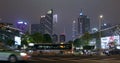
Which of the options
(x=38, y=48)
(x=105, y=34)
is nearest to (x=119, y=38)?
(x=105, y=34)

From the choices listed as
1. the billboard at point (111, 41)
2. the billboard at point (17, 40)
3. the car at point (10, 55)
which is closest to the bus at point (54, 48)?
the car at point (10, 55)

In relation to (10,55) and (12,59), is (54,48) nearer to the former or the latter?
(12,59)

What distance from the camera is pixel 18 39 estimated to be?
18475cm

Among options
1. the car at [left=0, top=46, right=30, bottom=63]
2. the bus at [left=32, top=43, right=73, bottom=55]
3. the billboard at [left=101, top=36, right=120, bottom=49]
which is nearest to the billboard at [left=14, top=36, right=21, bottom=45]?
the billboard at [left=101, top=36, right=120, bottom=49]

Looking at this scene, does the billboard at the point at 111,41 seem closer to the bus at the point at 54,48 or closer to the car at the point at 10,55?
the bus at the point at 54,48

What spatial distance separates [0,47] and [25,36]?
13941 centimetres

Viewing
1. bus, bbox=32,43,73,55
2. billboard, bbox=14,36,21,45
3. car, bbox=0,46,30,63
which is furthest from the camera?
billboard, bbox=14,36,21,45

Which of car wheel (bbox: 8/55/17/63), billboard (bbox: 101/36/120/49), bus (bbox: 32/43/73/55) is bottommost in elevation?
car wheel (bbox: 8/55/17/63)

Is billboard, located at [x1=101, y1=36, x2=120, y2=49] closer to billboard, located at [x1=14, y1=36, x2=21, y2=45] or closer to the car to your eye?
billboard, located at [x1=14, y1=36, x2=21, y2=45]

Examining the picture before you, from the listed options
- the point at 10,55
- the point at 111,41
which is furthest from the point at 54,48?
the point at 111,41

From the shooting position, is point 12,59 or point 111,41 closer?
point 12,59

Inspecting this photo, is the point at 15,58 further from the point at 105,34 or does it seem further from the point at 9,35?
the point at 105,34

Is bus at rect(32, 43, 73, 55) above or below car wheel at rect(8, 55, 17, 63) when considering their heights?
above

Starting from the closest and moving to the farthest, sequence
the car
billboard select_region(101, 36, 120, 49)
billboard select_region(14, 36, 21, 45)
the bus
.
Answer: the car → the bus → billboard select_region(101, 36, 120, 49) → billboard select_region(14, 36, 21, 45)
